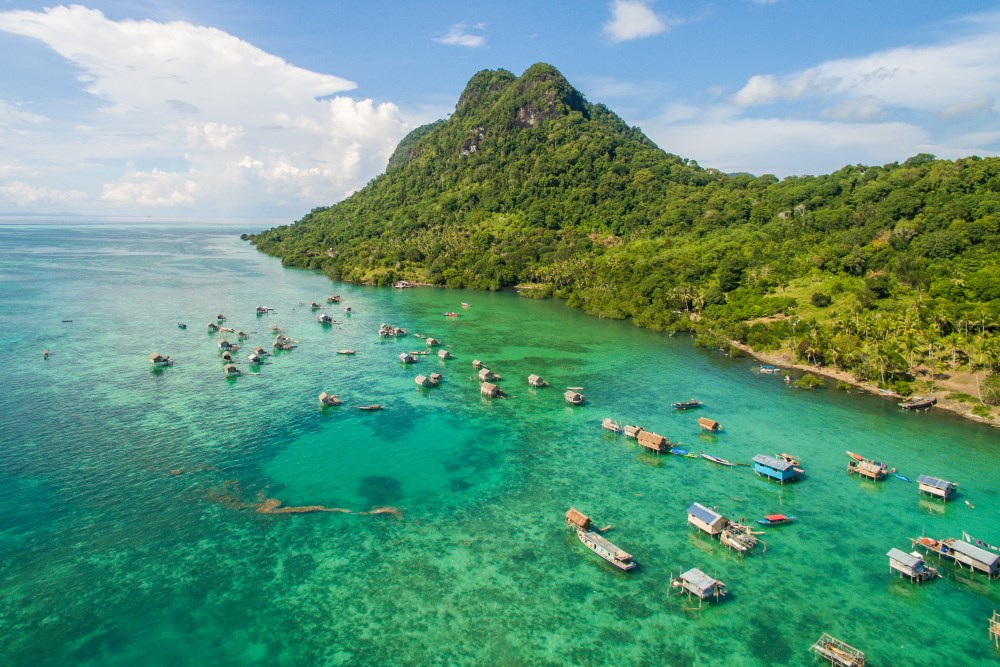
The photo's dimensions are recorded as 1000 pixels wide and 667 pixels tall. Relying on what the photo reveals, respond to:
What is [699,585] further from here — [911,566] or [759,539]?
[911,566]

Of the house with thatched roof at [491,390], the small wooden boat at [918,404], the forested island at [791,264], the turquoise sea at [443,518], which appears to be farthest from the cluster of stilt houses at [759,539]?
the forested island at [791,264]

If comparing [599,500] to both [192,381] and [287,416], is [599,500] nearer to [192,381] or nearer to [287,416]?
[287,416]

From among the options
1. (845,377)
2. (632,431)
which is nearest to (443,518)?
(632,431)

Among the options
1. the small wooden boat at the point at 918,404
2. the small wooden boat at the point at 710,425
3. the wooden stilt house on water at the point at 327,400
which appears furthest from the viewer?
the small wooden boat at the point at 918,404

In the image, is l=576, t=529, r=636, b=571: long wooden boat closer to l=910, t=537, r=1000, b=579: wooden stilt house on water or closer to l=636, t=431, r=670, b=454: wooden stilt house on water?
l=636, t=431, r=670, b=454: wooden stilt house on water

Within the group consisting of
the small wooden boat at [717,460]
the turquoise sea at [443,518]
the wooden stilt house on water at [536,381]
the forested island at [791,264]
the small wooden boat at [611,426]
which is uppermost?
the forested island at [791,264]

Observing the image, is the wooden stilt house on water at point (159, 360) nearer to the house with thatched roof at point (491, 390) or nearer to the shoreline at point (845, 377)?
the house with thatched roof at point (491, 390)
